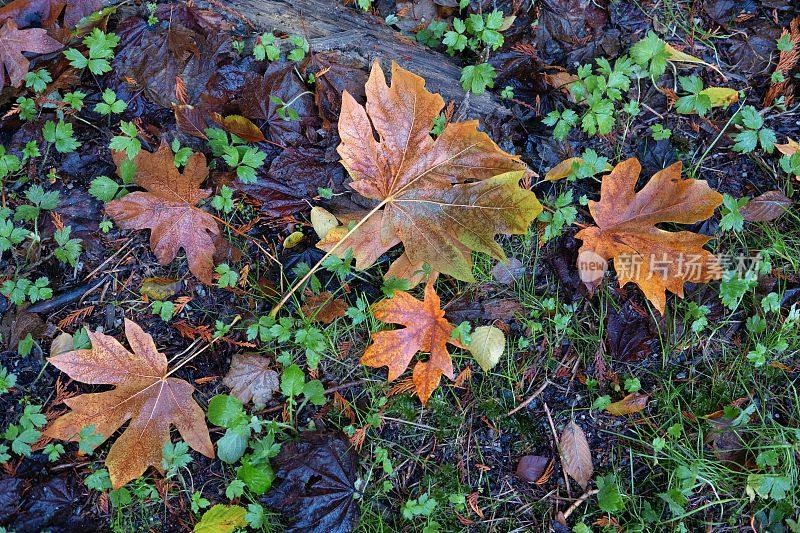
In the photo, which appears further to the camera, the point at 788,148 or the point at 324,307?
the point at 788,148

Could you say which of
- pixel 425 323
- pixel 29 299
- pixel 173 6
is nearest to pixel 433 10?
pixel 173 6

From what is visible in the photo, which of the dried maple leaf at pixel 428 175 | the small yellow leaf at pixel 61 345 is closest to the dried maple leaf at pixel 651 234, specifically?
the dried maple leaf at pixel 428 175

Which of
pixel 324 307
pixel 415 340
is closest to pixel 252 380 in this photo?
pixel 324 307

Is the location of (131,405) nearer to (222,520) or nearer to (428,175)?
(222,520)

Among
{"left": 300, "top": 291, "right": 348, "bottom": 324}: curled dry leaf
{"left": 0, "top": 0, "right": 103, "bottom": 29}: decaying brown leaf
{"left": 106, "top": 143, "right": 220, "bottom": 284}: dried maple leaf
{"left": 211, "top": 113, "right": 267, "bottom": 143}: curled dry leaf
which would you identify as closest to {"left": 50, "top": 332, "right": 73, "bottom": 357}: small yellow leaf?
{"left": 106, "top": 143, "right": 220, "bottom": 284}: dried maple leaf

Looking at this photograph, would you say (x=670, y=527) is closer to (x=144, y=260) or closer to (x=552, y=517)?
(x=552, y=517)

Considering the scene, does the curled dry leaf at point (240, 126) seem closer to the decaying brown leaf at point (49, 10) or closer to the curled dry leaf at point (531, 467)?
the decaying brown leaf at point (49, 10)

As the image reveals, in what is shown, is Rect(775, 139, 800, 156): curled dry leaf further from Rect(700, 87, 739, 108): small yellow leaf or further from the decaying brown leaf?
the decaying brown leaf
